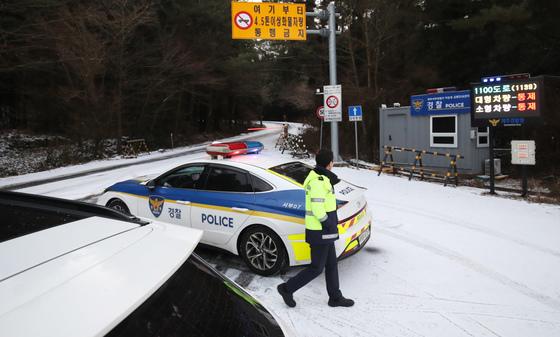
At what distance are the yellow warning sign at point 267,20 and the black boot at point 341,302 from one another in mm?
12531

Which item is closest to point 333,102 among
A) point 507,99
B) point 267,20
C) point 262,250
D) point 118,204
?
point 267,20

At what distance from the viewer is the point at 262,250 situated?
5.28 m

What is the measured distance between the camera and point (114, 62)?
25938 millimetres

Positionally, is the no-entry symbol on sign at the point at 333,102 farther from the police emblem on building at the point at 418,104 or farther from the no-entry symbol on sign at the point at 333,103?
the police emblem on building at the point at 418,104

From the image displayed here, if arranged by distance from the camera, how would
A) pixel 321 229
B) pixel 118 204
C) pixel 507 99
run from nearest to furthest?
pixel 321 229, pixel 118 204, pixel 507 99

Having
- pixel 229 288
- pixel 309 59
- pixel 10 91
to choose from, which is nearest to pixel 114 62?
pixel 10 91

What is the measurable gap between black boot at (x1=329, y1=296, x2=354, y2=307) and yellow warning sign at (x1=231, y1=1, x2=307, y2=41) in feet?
41.1

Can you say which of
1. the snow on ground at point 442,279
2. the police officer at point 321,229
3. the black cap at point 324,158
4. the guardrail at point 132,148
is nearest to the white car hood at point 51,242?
the snow on ground at point 442,279

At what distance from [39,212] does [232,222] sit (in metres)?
3.25

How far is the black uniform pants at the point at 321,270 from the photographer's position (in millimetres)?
4375

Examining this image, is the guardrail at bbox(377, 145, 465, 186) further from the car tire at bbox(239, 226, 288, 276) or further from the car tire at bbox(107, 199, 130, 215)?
the car tire at bbox(107, 199, 130, 215)

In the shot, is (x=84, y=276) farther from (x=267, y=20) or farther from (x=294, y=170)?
(x=267, y=20)

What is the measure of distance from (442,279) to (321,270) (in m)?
1.87

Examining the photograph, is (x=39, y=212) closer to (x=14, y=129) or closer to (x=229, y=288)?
(x=229, y=288)
